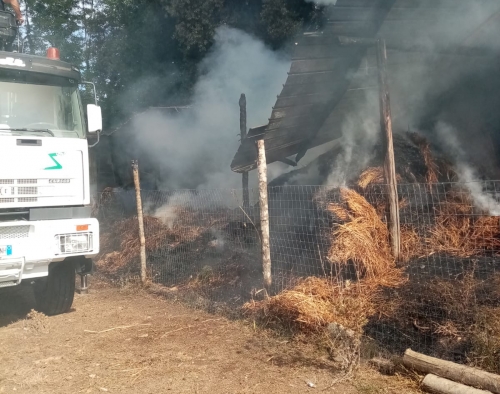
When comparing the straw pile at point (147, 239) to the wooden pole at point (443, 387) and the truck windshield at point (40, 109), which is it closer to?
the truck windshield at point (40, 109)

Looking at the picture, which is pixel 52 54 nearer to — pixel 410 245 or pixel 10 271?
pixel 10 271

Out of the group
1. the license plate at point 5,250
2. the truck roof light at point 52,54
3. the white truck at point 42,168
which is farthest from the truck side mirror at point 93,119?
the license plate at point 5,250

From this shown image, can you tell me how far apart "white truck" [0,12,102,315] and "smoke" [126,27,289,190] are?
274 inches

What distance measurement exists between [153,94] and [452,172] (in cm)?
1292

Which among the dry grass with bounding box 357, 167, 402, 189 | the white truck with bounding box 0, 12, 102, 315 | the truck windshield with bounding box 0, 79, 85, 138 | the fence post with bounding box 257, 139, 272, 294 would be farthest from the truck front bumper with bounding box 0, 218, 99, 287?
the dry grass with bounding box 357, 167, 402, 189

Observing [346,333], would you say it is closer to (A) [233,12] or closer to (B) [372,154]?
(B) [372,154]

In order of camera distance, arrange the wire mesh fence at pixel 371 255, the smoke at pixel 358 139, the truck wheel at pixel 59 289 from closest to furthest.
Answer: the wire mesh fence at pixel 371 255 < the truck wheel at pixel 59 289 < the smoke at pixel 358 139

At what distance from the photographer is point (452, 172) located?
25.3 ft

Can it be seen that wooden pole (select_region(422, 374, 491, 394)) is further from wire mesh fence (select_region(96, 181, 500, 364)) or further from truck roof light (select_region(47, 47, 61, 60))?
truck roof light (select_region(47, 47, 61, 60))

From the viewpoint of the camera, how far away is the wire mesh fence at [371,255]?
4730mm

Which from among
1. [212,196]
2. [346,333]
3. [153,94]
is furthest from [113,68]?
[346,333]

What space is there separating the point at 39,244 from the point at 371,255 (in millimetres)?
3765

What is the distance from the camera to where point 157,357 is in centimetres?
502

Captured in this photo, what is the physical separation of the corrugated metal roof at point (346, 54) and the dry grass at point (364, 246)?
155cm
